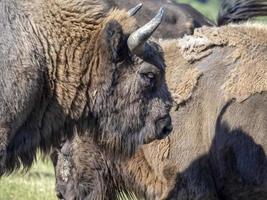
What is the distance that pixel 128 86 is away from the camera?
787cm

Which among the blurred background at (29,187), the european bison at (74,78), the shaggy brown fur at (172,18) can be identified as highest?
the european bison at (74,78)

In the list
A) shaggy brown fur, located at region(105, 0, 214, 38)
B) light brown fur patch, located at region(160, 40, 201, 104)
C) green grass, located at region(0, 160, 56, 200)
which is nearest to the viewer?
light brown fur patch, located at region(160, 40, 201, 104)

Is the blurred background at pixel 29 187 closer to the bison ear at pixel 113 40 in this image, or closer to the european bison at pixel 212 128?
the european bison at pixel 212 128

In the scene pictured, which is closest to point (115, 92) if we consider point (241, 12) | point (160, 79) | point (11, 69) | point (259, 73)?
point (160, 79)

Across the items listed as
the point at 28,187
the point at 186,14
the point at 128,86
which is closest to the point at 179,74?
the point at 128,86

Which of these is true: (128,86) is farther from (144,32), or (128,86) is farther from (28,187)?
(28,187)

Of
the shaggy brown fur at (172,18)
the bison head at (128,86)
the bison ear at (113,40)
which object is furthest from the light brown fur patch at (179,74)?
the shaggy brown fur at (172,18)

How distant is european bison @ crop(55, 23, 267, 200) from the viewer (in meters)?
8.52

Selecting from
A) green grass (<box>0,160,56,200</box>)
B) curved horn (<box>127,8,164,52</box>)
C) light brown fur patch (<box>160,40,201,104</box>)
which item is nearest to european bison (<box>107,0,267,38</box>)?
light brown fur patch (<box>160,40,201,104</box>)

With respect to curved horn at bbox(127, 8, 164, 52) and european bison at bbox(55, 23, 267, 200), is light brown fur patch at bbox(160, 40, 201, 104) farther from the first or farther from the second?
curved horn at bbox(127, 8, 164, 52)

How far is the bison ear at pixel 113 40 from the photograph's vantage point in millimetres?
7715

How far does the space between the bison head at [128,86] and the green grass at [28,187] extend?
2605 millimetres

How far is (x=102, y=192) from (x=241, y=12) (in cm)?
256

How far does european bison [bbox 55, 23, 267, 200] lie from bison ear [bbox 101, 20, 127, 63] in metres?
1.04
